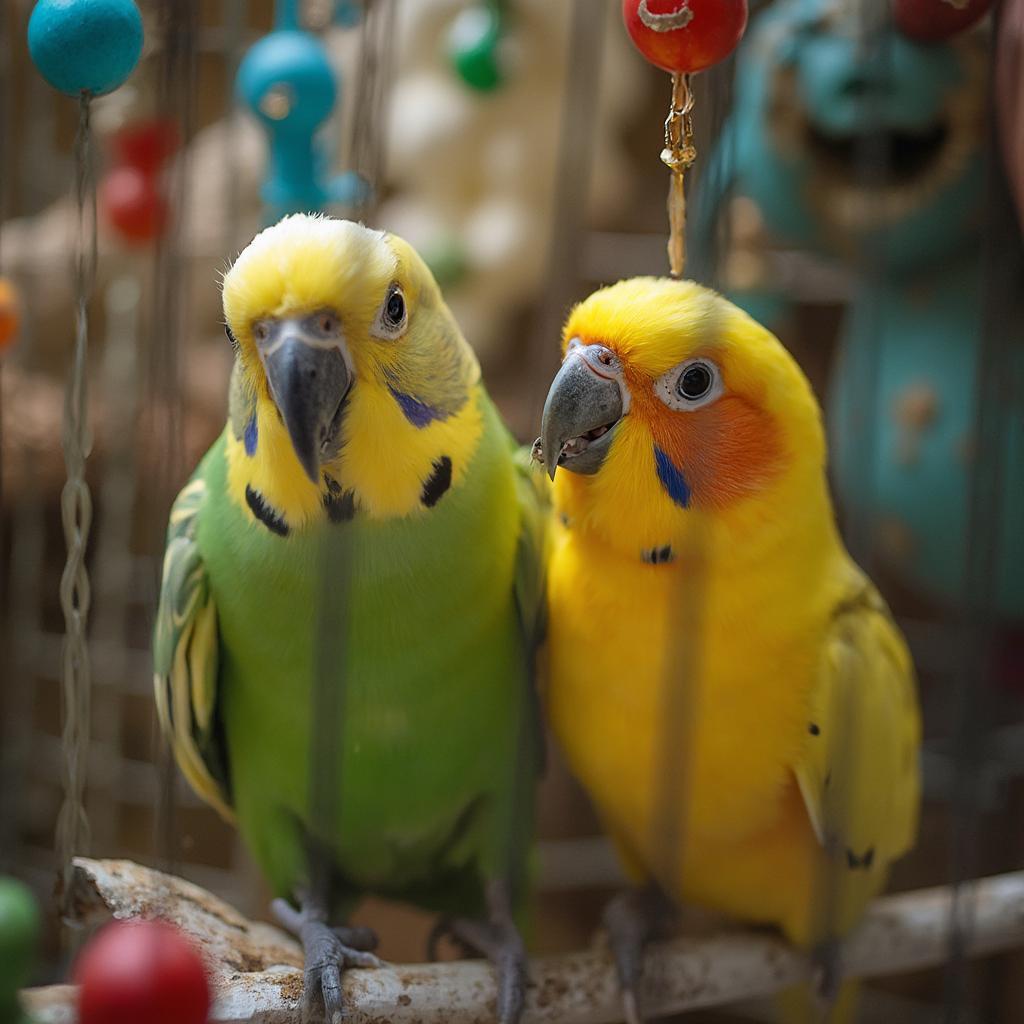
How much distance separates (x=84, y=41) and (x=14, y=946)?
1.53 ft

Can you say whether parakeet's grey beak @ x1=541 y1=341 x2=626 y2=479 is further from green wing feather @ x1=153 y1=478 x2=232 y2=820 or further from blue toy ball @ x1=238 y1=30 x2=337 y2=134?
blue toy ball @ x1=238 y1=30 x2=337 y2=134

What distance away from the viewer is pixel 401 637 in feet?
2.81

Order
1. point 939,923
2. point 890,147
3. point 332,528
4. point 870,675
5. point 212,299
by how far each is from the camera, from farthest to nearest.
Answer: point 212,299 < point 890,147 < point 939,923 < point 870,675 < point 332,528

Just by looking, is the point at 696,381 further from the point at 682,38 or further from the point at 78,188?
the point at 78,188

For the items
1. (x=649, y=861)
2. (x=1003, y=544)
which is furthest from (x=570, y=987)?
(x=1003, y=544)

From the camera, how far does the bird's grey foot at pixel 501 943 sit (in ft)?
2.92

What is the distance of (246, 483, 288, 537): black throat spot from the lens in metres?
0.82

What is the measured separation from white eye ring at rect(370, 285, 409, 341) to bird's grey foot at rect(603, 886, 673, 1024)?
0.57 metres

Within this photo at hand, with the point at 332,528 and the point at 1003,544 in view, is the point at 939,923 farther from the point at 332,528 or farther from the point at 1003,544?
the point at 332,528

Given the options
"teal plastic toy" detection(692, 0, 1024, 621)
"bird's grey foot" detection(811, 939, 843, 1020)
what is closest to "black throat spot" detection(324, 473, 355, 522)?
"bird's grey foot" detection(811, 939, 843, 1020)

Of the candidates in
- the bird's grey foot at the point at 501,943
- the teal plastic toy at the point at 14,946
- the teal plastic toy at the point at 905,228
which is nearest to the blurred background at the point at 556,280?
the teal plastic toy at the point at 905,228

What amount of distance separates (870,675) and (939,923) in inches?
12.1

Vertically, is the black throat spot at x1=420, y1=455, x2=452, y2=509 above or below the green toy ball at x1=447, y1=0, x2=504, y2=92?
below

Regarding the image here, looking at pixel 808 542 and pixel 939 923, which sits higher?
pixel 808 542
